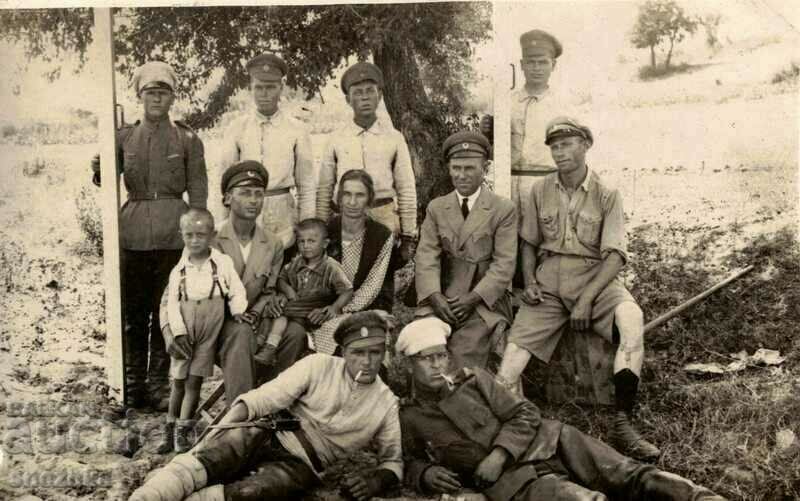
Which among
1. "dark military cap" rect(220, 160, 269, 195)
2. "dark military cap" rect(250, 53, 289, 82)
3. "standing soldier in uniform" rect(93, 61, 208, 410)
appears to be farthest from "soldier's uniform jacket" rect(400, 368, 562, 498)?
"dark military cap" rect(250, 53, 289, 82)

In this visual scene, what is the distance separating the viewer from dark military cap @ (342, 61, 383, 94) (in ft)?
20.4

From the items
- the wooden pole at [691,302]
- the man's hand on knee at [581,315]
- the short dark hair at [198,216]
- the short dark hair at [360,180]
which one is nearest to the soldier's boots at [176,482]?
the short dark hair at [198,216]

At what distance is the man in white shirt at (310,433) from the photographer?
5445mm

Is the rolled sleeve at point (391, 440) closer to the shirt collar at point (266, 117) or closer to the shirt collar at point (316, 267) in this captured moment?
the shirt collar at point (316, 267)

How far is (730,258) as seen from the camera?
21.0 ft

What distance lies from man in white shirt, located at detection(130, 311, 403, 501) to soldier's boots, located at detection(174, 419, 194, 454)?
453 millimetres

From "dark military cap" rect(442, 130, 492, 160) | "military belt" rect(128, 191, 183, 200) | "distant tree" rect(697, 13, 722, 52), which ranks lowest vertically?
"military belt" rect(128, 191, 183, 200)

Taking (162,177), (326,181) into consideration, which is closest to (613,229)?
(326,181)

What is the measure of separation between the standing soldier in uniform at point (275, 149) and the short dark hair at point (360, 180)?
188 millimetres

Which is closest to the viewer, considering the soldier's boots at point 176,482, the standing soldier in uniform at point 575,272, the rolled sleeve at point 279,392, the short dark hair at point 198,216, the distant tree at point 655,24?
the soldier's boots at point 176,482

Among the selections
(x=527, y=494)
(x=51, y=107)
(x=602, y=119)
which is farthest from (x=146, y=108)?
(x=527, y=494)

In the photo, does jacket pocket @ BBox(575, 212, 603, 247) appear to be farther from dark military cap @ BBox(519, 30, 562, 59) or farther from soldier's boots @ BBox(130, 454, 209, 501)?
soldier's boots @ BBox(130, 454, 209, 501)

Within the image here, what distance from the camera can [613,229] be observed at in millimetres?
5965

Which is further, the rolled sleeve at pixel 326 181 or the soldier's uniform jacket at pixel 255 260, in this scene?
the rolled sleeve at pixel 326 181
